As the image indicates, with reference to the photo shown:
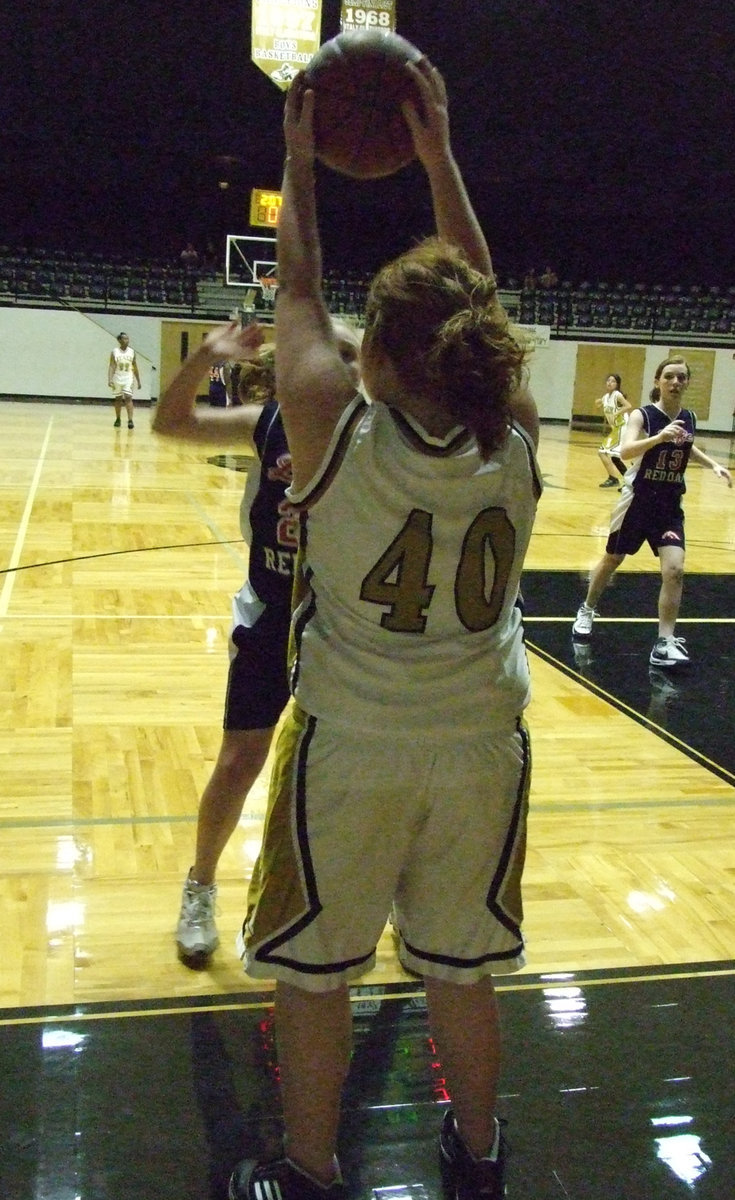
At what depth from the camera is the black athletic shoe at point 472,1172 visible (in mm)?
1696

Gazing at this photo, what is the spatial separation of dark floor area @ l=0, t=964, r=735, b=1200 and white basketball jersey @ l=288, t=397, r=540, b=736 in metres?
0.95

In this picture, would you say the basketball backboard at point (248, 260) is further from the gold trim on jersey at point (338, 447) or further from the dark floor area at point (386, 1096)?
the gold trim on jersey at point (338, 447)

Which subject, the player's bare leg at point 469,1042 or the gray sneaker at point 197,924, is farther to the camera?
the gray sneaker at point 197,924

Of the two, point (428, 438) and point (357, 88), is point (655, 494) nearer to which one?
point (357, 88)

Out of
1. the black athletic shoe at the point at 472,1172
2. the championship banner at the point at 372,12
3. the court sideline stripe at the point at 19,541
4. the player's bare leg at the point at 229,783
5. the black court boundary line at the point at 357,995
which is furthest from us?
the championship banner at the point at 372,12

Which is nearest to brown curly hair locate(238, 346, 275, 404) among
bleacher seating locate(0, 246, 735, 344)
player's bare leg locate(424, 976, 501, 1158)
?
player's bare leg locate(424, 976, 501, 1158)

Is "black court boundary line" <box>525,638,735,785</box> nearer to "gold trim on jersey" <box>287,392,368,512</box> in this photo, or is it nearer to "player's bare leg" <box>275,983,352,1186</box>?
"player's bare leg" <box>275,983,352,1186</box>

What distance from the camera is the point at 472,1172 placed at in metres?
1.71

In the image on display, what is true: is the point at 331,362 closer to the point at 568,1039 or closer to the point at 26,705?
the point at 568,1039

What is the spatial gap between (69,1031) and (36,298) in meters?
22.5

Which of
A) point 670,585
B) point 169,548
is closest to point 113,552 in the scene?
point 169,548

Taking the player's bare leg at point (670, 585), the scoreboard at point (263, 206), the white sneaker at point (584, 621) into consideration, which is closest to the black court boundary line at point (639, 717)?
the white sneaker at point (584, 621)

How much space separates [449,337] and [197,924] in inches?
68.9

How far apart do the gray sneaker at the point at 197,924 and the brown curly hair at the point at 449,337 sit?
5.31 ft
